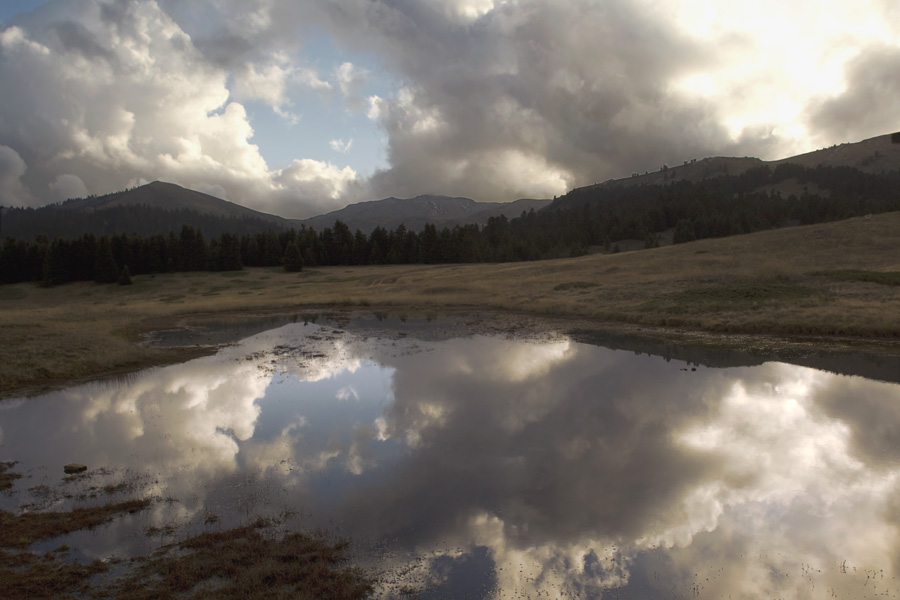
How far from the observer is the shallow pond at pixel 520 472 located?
764cm

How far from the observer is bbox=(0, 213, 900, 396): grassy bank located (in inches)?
992

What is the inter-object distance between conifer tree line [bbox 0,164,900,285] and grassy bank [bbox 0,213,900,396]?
10839 millimetres

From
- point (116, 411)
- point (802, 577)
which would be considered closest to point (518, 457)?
point (802, 577)

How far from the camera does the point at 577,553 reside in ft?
26.1

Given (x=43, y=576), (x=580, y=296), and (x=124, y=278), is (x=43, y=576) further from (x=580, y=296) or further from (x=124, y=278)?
(x=124, y=278)

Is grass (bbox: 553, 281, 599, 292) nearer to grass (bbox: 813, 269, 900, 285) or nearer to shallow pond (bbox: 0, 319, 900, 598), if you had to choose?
grass (bbox: 813, 269, 900, 285)

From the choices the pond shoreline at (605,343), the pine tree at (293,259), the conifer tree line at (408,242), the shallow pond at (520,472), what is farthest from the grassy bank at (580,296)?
the pine tree at (293,259)

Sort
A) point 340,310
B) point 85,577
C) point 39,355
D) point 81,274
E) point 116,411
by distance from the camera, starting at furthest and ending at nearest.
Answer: point 81,274 < point 340,310 < point 39,355 < point 116,411 < point 85,577

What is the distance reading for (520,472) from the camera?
11016 millimetres

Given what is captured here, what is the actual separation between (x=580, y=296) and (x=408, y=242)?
73890 millimetres

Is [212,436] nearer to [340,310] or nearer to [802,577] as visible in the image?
[802,577]

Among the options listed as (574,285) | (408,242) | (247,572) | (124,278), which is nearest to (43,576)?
(247,572)

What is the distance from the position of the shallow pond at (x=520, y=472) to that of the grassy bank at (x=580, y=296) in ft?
28.4

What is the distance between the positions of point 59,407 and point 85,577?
41.4 feet
